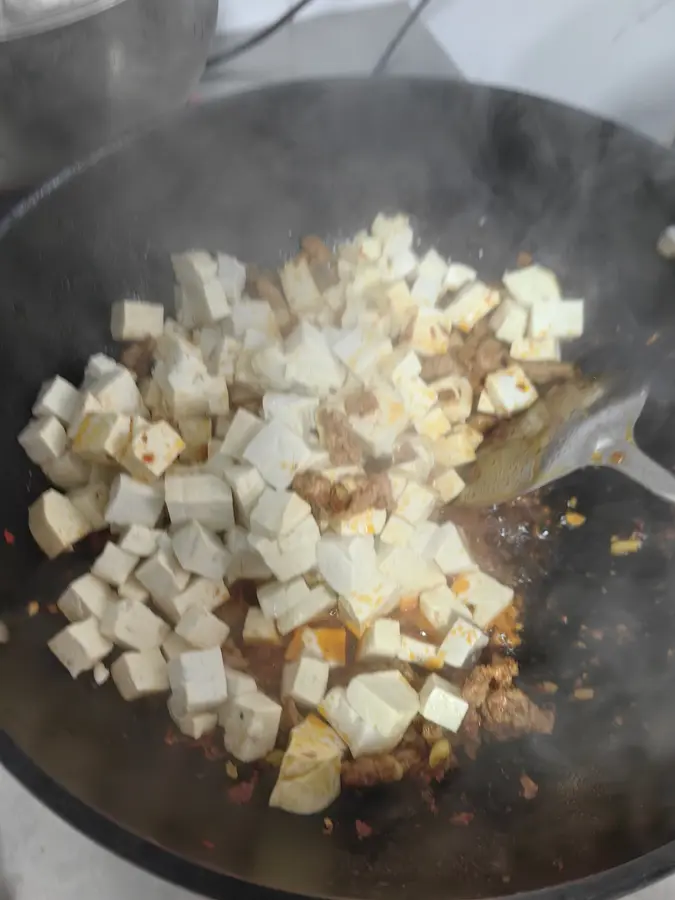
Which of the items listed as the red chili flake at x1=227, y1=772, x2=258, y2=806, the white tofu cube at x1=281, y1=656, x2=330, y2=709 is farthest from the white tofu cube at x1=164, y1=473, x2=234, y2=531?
the red chili flake at x1=227, y1=772, x2=258, y2=806

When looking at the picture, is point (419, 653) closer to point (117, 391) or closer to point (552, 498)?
point (552, 498)

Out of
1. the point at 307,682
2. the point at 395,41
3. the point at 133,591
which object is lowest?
the point at 307,682

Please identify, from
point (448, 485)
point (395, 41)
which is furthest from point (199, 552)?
point (395, 41)

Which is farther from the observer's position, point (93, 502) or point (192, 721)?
point (93, 502)

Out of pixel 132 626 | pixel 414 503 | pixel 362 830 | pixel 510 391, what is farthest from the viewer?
pixel 510 391

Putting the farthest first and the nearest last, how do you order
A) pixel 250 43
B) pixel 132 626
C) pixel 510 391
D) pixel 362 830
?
pixel 250 43
pixel 510 391
pixel 132 626
pixel 362 830

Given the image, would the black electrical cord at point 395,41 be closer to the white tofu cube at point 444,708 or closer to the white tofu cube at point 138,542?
the white tofu cube at point 138,542

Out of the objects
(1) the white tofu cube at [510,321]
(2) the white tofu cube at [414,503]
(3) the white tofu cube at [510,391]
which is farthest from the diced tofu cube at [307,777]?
(1) the white tofu cube at [510,321]
